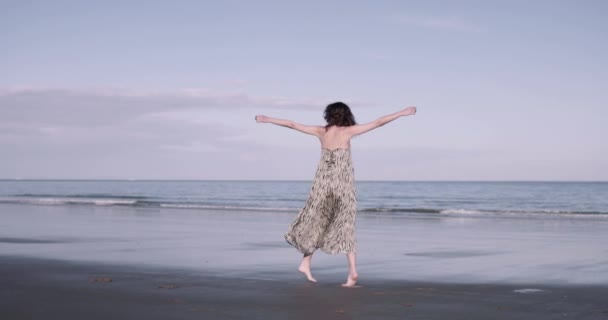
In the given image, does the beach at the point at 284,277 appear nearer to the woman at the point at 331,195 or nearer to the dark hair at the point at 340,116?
the woman at the point at 331,195

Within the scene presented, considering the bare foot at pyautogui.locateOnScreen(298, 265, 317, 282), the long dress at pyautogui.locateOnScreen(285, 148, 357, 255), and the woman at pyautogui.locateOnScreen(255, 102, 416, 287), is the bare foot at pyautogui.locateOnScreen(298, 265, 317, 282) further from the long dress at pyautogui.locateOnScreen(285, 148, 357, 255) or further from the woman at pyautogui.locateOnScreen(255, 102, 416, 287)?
the long dress at pyautogui.locateOnScreen(285, 148, 357, 255)

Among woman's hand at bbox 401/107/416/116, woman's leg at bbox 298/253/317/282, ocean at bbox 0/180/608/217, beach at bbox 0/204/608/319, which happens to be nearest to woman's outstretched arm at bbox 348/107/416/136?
woman's hand at bbox 401/107/416/116

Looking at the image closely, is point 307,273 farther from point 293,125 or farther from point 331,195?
point 293,125

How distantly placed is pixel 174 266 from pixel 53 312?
3.60 meters

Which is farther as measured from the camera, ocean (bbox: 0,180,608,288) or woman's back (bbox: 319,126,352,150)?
ocean (bbox: 0,180,608,288)

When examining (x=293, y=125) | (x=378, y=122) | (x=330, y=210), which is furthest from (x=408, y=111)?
(x=330, y=210)

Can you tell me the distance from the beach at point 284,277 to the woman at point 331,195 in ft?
1.39

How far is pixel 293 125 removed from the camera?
26.3 feet

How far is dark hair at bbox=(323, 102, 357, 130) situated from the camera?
8016 mm

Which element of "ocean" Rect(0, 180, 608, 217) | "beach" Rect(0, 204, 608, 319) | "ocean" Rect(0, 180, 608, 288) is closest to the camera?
"beach" Rect(0, 204, 608, 319)

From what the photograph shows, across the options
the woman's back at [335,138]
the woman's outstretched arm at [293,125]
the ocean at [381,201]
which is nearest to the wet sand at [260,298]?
the woman's back at [335,138]

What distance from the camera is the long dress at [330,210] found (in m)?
8.01

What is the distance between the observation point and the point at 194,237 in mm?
14508

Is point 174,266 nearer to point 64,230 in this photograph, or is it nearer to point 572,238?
point 64,230
